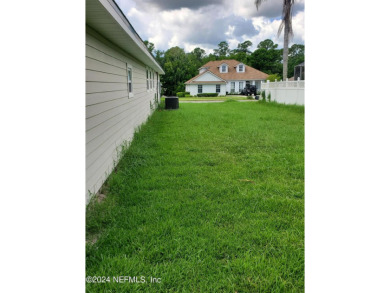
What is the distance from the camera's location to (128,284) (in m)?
1.39

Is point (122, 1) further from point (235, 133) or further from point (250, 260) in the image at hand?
point (235, 133)

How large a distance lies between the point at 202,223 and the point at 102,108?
1762 mm

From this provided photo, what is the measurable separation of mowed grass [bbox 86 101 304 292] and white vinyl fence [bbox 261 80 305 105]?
4783 mm

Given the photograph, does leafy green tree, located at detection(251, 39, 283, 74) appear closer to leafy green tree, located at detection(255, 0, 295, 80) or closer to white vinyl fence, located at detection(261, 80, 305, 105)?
leafy green tree, located at detection(255, 0, 295, 80)

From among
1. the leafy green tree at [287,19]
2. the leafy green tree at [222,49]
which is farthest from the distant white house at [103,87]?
the leafy green tree at [287,19]

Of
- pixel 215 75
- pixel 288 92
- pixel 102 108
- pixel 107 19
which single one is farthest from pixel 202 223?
pixel 288 92

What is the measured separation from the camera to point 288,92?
9344mm

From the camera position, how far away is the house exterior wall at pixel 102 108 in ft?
7.92

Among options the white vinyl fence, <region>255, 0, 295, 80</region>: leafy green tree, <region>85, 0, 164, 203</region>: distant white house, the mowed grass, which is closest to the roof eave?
<region>85, 0, 164, 203</region>: distant white house

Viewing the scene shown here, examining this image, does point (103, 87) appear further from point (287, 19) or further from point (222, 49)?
point (287, 19)

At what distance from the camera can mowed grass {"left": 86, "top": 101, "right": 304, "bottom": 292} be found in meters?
1.44

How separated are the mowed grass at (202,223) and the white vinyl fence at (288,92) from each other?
478 centimetres

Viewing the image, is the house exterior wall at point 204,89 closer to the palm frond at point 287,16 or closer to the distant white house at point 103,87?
the distant white house at point 103,87
